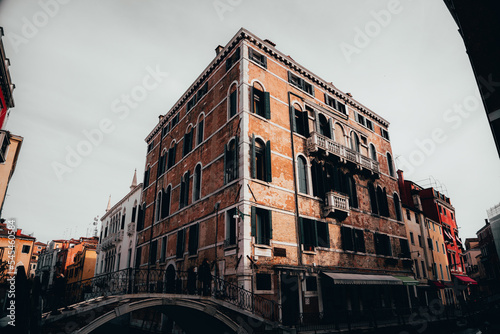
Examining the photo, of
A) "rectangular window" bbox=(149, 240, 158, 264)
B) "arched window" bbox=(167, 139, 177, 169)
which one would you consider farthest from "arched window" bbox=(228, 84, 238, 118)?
"rectangular window" bbox=(149, 240, 158, 264)

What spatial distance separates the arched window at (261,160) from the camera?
15.1 metres

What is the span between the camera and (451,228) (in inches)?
1475

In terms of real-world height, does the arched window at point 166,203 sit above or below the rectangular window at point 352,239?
above

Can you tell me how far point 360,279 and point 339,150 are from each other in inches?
305

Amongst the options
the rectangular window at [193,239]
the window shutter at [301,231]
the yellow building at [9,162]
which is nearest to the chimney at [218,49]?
the rectangular window at [193,239]

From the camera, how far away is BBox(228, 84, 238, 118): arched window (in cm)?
1687

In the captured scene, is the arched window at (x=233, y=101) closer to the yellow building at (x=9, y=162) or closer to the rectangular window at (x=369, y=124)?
the rectangular window at (x=369, y=124)

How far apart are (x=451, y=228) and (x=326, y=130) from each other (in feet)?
92.2

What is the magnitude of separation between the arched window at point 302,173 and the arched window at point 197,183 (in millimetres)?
6086

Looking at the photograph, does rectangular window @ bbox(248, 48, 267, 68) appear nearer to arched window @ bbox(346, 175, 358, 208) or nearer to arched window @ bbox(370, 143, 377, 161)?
arched window @ bbox(346, 175, 358, 208)

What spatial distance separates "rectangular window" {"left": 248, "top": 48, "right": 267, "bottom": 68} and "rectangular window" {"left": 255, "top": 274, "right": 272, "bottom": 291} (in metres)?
11.8

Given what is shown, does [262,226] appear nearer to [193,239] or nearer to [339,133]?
[193,239]

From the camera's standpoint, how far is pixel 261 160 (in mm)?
15859

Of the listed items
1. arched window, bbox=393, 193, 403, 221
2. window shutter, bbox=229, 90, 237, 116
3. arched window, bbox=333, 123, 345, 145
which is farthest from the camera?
arched window, bbox=393, 193, 403, 221
